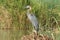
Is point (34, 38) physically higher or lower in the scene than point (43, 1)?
lower

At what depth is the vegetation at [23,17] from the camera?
578 cm

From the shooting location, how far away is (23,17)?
20.7ft

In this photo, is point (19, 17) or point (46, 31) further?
point (19, 17)

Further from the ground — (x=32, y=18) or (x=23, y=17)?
(x=32, y=18)

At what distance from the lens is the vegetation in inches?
228

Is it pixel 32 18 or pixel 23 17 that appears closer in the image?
pixel 32 18

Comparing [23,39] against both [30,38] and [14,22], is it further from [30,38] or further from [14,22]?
[14,22]

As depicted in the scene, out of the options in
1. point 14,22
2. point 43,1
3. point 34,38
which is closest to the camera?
point 34,38

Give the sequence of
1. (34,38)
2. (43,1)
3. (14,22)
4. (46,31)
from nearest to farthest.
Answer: (34,38), (46,31), (43,1), (14,22)

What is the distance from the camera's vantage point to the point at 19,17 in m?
6.30

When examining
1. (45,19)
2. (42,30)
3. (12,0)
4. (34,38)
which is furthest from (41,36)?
(12,0)

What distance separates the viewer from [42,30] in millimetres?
5594

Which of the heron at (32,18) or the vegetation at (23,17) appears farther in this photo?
the vegetation at (23,17)

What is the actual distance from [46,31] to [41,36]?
0.46 meters
